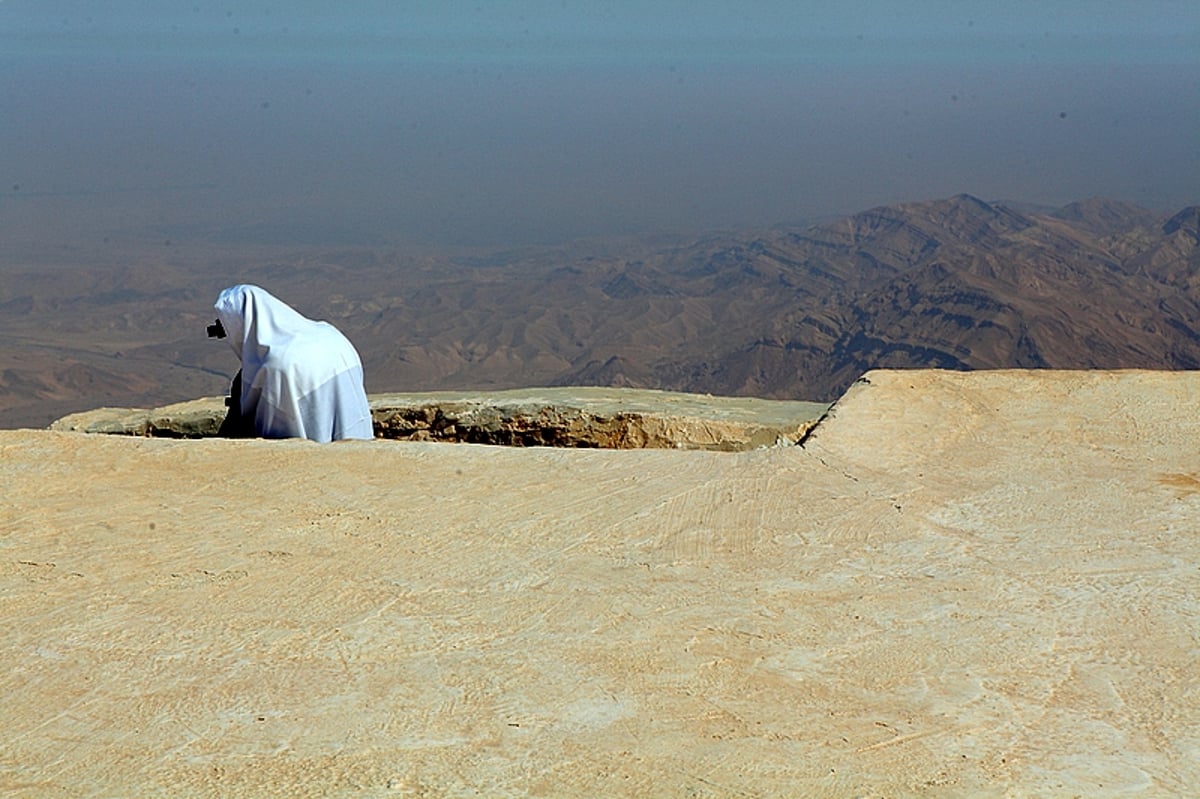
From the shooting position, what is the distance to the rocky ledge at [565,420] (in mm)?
8039

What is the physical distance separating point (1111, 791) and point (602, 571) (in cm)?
180

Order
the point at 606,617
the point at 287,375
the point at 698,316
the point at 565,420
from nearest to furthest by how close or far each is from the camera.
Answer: the point at 606,617
the point at 287,375
the point at 565,420
the point at 698,316

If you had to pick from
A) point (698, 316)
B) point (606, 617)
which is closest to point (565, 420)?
point (606, 617)

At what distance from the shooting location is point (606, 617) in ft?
12.6

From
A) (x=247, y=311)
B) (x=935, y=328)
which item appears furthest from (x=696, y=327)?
(x=247, y=311)

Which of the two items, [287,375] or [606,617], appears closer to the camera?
[606,617]

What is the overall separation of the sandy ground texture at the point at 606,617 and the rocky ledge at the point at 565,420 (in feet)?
7.24

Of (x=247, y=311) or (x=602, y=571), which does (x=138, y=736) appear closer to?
(x=602, y=571)

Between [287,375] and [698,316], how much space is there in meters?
84.0

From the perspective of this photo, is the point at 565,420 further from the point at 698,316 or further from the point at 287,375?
the point at 698,316

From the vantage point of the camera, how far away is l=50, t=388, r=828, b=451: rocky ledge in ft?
26.4

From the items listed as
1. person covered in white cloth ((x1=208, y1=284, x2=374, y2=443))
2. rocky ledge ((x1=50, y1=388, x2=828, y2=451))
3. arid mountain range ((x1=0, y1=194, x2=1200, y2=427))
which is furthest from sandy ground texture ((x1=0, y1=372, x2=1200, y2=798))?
arid mountain range ((x1=0, y1=194, x2=1200, y2=427))

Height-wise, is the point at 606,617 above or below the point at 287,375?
below

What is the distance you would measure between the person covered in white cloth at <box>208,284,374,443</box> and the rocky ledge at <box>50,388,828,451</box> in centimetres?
213
